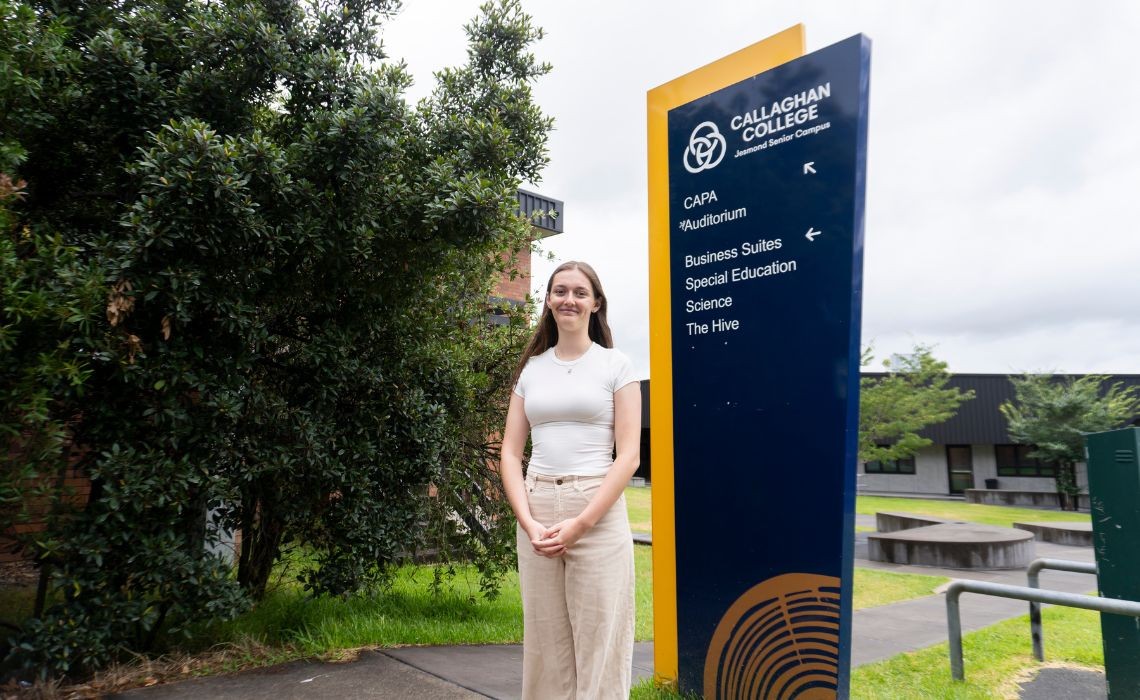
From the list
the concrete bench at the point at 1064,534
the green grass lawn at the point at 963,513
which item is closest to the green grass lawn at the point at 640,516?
the green grass lawn at the point at 963,513

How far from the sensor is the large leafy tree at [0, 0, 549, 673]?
142 inches

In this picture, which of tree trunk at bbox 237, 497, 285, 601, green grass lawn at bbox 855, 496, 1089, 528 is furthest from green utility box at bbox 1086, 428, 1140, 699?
green grass lawn at bbox 855, 496, 1089, 528

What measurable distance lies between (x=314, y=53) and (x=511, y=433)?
10.1ft

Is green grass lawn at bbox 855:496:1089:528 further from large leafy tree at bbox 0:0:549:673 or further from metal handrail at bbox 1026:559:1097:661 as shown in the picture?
large leafy tree at bbox 0:0:549:673

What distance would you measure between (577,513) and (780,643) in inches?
56.6

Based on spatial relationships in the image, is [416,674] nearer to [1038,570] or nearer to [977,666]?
[977,666]

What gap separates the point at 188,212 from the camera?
3.62 m

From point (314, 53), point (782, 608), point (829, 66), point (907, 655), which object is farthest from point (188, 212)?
point (907, 655)

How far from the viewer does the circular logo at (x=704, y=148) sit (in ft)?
12.8

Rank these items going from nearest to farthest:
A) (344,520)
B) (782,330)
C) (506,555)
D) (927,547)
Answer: (782,330) → (344,520) → (506,555) → (927,547)

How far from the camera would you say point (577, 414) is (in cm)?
267

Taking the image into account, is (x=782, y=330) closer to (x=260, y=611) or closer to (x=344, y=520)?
(x=344, y=520)

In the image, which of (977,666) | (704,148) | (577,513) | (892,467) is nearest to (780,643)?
(577,513)

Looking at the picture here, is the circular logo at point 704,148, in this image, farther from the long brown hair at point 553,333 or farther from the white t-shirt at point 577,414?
the white t-shirt at point 577,414
